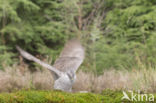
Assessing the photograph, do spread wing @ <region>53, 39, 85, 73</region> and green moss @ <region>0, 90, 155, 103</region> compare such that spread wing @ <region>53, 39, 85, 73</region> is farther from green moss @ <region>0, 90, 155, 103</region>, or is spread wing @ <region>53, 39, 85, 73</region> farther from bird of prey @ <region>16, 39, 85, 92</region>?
green moss @ <region>0, 90, 155, 103</region>

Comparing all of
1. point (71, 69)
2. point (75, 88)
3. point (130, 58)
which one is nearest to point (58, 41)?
point (130, 58)

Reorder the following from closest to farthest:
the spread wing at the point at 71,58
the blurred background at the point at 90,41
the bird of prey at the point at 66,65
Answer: the bird of prey at the point at 66,65 < the spread wing at the point at 71,58 < the blurred background at the point at 90,41

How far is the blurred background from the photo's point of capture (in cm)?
439

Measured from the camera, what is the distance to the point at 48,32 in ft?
28.2

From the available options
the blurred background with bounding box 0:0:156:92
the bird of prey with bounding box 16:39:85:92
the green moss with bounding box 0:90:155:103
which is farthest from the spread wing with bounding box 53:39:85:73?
the green moss with bounding box 0:90:155:103

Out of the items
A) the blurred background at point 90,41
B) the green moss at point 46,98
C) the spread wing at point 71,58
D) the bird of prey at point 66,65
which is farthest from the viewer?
the blurred background at point 90,41

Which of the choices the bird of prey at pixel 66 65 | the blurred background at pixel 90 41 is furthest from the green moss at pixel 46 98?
the blurred background at pixel 90 41

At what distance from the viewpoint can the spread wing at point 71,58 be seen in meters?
3.41

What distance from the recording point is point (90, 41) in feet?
25.2

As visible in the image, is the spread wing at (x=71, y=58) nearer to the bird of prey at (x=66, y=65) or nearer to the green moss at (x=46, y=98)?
the bird of prey at (x=66, y=65)

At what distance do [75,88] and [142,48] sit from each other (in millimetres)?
2877

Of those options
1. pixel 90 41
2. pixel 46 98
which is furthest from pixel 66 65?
pixel 90 41

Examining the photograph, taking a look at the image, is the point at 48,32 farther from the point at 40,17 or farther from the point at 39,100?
the point at 39,100

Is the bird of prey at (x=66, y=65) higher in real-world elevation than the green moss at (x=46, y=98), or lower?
higher
